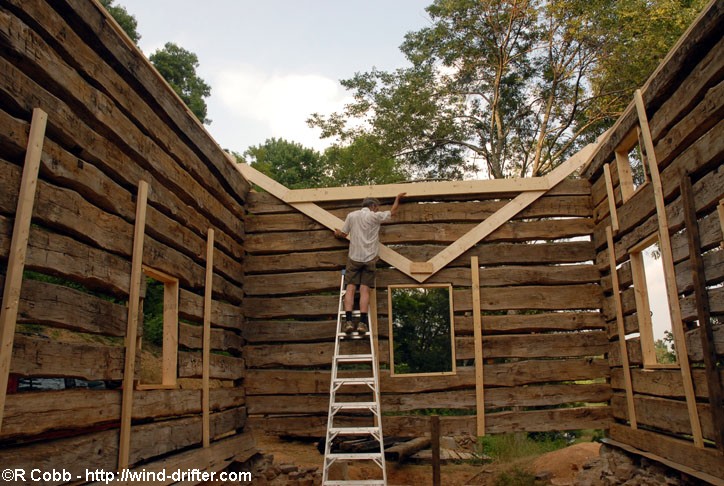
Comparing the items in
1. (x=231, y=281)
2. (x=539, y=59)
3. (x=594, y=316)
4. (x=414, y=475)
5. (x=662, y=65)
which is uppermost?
(x=539, y=59)

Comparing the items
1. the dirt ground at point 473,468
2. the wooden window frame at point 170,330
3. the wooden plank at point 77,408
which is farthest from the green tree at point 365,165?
the wooden plank at point 77,408

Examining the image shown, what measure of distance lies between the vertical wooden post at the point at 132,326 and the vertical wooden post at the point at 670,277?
205 inches

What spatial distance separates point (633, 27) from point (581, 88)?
2928 mm

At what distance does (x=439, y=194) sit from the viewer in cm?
873

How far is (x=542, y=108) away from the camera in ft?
61.9

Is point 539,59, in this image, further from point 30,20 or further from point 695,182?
point 30,20

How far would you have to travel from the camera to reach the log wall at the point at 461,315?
26.5ft

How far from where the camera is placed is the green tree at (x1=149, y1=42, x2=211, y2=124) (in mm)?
22797

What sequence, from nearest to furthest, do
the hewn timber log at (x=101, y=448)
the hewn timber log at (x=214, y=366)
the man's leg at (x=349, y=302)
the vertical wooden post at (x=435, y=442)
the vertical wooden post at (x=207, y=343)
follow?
1. the hewn timber log at (x=101, y=448)
2. the hewn timber log at (x=214, y=366)
3. the vertical wooden post at (x=207, y=343)
4. the vertical wooden post at (x=435, y=442)
5. the man's leg at (x=349, y=302)

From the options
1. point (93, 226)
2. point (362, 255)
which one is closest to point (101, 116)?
point (93, 226)

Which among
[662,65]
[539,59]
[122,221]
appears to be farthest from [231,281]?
[539,59]

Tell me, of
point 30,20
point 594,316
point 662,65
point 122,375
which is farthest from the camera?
point 594,316

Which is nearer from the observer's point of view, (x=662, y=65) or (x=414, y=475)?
(x=662, y=65)

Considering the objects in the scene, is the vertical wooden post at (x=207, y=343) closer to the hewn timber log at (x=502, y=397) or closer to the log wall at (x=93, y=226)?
the log wall at (x=93, y=226)
